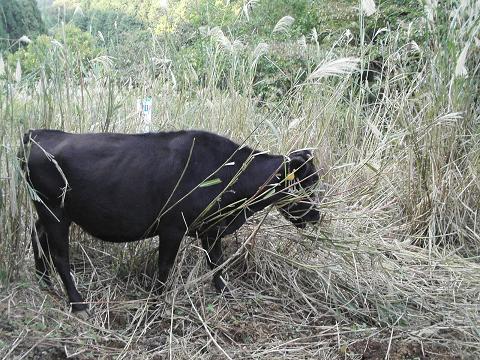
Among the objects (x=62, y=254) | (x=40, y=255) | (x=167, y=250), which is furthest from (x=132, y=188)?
(x=40, y=255)

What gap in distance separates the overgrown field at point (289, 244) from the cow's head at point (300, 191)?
0.11 metres

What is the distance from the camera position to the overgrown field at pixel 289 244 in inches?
158

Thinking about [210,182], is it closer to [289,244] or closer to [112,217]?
[112,217]

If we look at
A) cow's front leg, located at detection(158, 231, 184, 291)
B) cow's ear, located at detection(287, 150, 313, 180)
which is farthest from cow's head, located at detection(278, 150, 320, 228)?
cow's front leg, located at detection(158, 231, 184, 291)

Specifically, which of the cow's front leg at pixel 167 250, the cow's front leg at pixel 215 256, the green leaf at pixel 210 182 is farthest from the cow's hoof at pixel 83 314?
the green leaf at pixel 210 182

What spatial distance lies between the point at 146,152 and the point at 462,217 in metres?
3.01

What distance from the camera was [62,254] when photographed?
4.21 meters

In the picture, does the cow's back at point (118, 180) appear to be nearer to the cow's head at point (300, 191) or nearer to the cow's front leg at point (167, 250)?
the cow's front leg at point (167, 250)

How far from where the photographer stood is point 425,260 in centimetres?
508

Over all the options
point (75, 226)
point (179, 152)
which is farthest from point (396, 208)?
point (75, 226)

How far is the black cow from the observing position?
4152 mm

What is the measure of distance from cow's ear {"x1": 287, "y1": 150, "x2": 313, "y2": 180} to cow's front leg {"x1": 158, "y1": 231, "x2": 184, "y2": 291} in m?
0.90

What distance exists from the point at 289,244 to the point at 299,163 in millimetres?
737

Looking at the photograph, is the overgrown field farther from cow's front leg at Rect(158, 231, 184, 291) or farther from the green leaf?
the green leaf
